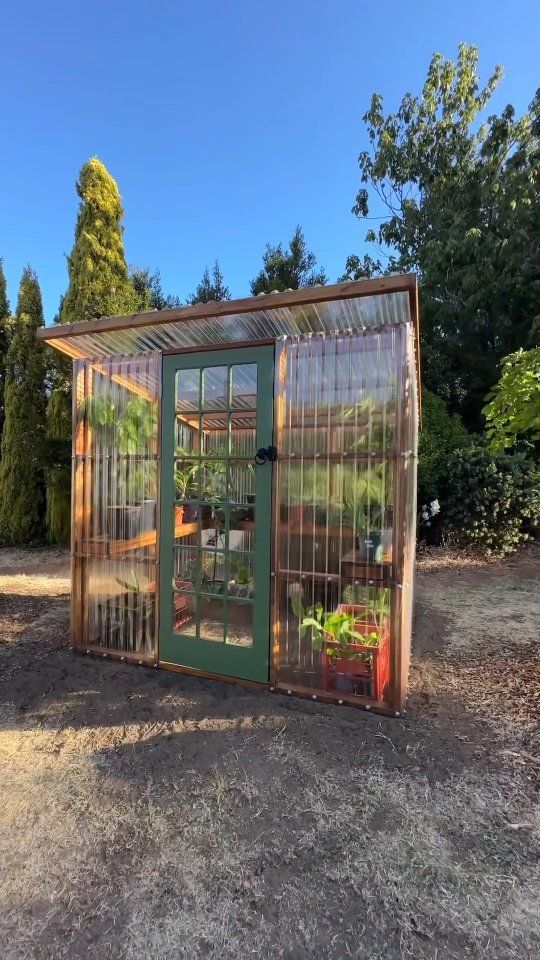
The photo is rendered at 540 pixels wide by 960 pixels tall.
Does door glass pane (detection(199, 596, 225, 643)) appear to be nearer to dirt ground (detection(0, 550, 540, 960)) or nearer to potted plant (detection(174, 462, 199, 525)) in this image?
dirt ground (detection(0, 550, 540, 960))

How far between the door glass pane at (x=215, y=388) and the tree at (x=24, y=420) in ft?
22.6

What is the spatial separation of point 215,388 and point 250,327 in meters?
0.49

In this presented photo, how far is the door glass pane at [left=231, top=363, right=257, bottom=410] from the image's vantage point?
3096mm

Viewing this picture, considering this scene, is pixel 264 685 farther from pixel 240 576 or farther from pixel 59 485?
pixel 59 485

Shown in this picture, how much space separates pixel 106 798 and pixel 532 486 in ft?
26.3

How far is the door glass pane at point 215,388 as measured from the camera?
125 inches

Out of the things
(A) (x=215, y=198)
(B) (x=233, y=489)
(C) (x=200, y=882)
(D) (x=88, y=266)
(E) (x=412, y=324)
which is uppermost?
(A) (x=215, y=198)

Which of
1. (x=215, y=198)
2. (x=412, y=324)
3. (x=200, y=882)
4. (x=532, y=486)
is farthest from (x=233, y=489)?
(x=215, y=198)

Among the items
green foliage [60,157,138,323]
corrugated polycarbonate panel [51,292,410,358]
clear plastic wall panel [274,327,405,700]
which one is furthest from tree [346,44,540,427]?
clear plastic wall panel [274,327,405,700]

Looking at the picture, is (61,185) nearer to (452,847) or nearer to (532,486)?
(532,486)

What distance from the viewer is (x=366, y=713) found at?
2.77 m

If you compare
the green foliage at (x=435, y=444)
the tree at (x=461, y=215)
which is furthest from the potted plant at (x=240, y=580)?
the tree at (x=461, y=215)

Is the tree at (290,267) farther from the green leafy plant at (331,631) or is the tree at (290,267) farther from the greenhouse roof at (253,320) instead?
the green leafy plant at (331,631)

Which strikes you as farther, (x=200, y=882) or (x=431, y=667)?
(x=431, y=667)
